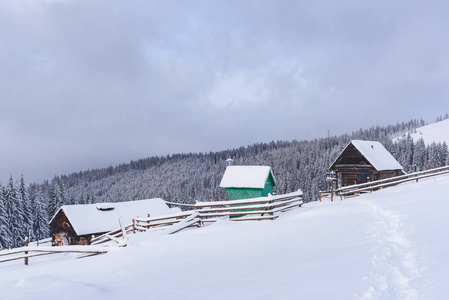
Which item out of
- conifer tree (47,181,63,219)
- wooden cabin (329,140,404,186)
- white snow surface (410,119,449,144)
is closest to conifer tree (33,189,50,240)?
conifer tree (47,181,63,219)

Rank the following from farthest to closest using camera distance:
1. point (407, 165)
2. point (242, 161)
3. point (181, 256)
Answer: point (242, 161) → point (407, 165) → point (181, 256)

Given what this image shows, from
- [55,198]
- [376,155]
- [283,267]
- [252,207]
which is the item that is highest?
[376,155]

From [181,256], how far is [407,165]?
350 ft

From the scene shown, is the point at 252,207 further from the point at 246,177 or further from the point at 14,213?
the point at 14,213

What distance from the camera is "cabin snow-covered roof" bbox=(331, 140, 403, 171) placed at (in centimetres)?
3056

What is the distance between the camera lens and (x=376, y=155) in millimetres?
32062

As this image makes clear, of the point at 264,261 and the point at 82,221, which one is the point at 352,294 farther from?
the point at 82,221

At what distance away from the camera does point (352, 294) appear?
17.1 ft

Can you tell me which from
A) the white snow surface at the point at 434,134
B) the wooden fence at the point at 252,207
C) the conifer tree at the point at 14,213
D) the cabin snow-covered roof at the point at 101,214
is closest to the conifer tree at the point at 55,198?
the conifer tree at the point at 14,213

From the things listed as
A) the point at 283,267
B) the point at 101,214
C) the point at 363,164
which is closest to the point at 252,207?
the point at 283,267

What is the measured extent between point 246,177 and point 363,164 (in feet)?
52.0

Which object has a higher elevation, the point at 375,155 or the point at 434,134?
the point at 434,134

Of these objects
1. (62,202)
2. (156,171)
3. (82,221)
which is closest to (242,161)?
(156,171)

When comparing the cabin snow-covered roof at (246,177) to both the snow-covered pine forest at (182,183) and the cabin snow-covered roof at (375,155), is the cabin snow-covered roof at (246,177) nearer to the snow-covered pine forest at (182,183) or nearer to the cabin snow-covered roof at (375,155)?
the cabin snow-covered roof at (375,155)
